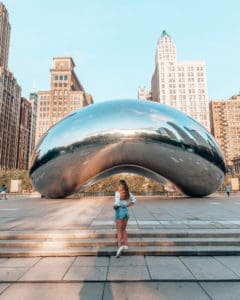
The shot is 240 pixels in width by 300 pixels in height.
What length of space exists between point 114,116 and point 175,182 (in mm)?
4189

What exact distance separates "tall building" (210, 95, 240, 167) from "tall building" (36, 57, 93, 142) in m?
79.7

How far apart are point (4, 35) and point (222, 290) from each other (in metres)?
173

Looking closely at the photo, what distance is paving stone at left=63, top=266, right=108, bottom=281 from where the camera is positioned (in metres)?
3.12

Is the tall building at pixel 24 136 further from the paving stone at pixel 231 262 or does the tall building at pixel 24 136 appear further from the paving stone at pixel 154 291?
the paving stone at pixel 154 291

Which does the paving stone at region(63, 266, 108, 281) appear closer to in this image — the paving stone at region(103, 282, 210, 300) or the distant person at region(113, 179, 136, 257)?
the paving stone at region(103, 282, 210, 300)

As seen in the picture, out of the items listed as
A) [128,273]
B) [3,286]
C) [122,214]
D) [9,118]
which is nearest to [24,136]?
[9,118]

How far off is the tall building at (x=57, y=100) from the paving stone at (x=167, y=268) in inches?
4569

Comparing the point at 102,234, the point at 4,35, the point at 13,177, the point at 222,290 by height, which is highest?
the point at 4,35

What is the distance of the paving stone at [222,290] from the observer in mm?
2627

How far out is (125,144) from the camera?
8914 millimetres

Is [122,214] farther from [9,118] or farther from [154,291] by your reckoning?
[9,118]

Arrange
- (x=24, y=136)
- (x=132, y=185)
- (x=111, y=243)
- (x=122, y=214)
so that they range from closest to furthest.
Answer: (x=122, y=214) → (x=111, y=243) → (x=132, y=185) → (x=24, y=136)

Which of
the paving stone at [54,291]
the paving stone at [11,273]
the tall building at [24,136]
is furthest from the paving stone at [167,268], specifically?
the tall building at [24,136]

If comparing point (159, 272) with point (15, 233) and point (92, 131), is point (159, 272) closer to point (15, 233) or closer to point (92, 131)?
point (15, 233)
